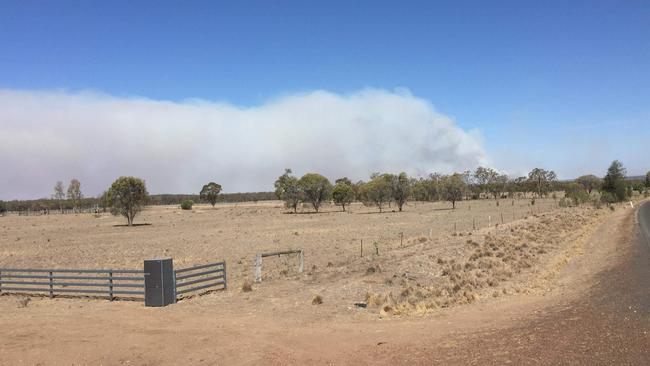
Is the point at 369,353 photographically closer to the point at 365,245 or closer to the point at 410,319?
the point at 410,319

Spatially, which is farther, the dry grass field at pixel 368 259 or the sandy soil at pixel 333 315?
the dry grass field at pixel 368 259

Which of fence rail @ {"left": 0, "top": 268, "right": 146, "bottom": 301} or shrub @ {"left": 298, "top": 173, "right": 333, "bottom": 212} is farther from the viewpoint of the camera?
shrub @ {"left": 298, "top": 173, "right": 333, "bottom": 212}

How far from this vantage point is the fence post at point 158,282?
15492mm

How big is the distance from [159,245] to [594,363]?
36337 mm

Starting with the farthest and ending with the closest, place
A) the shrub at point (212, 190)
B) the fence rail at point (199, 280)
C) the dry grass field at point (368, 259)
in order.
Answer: the shrub at point (212, 190) < the dry grass field at point (368, 259) < the fence rail at point (199, 280)

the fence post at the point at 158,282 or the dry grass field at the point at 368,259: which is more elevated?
the fence post at the point at 158,282

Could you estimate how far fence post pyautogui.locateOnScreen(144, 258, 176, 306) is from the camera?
1549 centimetres

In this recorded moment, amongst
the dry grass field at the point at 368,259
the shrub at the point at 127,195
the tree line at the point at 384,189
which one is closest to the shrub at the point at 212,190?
the tree line at the point at 384,189

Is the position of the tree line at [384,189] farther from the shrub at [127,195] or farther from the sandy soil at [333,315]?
the sandy soil at [333,315]

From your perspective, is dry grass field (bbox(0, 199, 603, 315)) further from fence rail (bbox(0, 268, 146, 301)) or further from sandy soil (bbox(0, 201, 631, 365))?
fence rail (bbox(0, 268, 146, 301))

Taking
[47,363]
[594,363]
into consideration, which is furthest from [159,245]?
[594,363]

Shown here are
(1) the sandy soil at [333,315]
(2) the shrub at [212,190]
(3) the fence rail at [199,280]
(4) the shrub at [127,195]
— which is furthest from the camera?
(2) the shrub at [212,190]

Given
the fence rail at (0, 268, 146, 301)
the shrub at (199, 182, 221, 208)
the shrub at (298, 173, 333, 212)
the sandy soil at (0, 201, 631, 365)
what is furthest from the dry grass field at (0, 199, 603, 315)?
the shrub at (199, 182, 221, 208)

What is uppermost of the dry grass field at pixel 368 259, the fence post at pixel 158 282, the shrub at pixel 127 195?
the shrub at pixel 127 195
